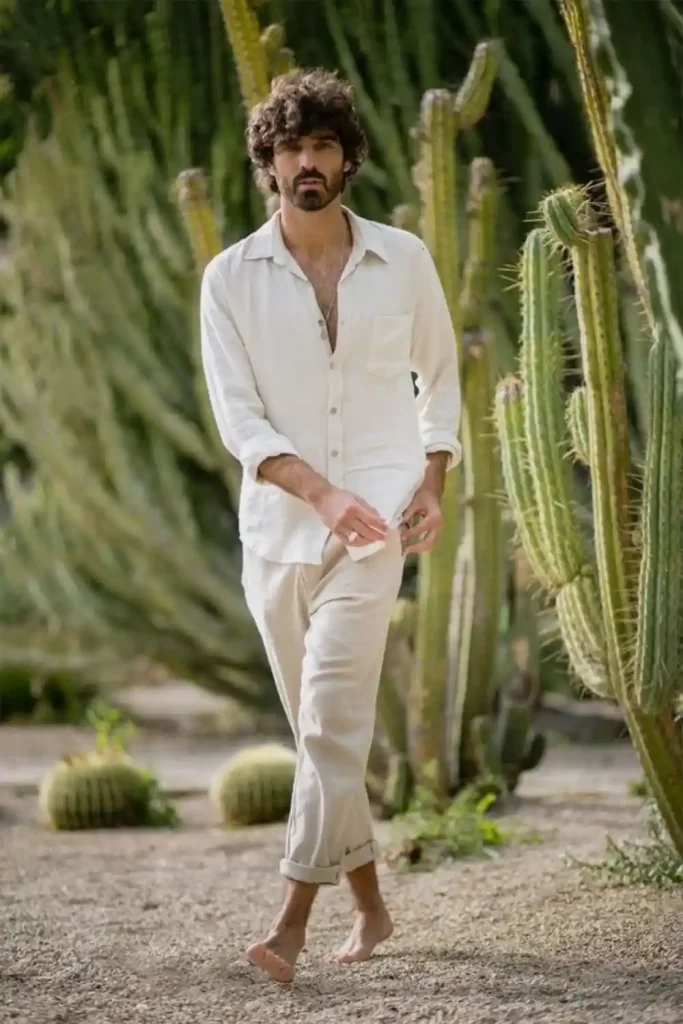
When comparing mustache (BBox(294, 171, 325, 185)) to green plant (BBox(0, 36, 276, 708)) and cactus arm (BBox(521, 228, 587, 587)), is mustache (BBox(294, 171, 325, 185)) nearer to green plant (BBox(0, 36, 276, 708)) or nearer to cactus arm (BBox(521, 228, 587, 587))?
cactus arm (BBox(521, 228, 587, 587))

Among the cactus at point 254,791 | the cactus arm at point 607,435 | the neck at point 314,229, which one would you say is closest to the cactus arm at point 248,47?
the neck at point 314,229

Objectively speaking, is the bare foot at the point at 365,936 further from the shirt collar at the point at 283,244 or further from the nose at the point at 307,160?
the nose at the point at 307,160

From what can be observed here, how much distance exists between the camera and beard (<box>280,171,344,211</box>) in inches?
120

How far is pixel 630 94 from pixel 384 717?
10.5ft

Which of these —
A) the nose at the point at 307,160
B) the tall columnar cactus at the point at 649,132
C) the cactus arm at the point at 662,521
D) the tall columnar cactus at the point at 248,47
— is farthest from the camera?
the tall columnar cactus at the point at 248,47

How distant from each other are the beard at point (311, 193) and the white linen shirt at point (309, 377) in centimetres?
8

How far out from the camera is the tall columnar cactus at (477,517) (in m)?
4.85

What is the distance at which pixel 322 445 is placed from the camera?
303cm

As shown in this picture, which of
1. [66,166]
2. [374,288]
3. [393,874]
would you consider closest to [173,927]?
[393,874]

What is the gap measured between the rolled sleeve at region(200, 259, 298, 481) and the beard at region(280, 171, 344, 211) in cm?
19

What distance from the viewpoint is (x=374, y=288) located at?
3074 mm

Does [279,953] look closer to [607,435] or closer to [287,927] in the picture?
[287,927]

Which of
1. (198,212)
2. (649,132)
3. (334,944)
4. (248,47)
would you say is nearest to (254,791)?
(198,212)

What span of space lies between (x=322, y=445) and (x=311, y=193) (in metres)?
0.45
